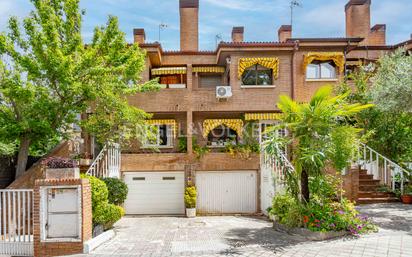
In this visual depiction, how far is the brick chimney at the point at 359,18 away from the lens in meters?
27.5

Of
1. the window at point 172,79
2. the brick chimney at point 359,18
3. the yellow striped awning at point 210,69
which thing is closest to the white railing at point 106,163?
the window at point 172,79

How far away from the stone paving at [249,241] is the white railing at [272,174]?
1828 millimetres

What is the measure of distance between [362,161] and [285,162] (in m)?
8.41

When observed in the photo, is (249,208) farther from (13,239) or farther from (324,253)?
(13,239)

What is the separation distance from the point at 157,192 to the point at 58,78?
941cm

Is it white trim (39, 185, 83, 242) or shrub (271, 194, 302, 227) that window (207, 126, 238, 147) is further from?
white trim (39, 185, 83, 242)

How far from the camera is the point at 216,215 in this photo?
70.1 ft

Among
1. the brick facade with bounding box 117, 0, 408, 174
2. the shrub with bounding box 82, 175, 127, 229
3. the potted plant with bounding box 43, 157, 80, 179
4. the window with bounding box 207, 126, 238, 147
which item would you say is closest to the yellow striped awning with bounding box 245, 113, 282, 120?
the brick facade with bounding box 117, 0, 408, 174

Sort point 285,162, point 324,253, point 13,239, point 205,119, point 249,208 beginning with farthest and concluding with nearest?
point 205,119 < point 249,208 < point 285,162 < point 13,239 < point 324,253

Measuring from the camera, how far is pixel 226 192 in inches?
857

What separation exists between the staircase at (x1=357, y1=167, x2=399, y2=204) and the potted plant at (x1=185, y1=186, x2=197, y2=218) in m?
8.61

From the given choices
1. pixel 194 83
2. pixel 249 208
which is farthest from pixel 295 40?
pixel 249 208

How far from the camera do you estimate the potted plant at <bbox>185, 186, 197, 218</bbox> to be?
66.6ft

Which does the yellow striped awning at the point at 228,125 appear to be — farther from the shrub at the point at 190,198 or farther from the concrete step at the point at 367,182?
the concrete step at the point at 367,182
